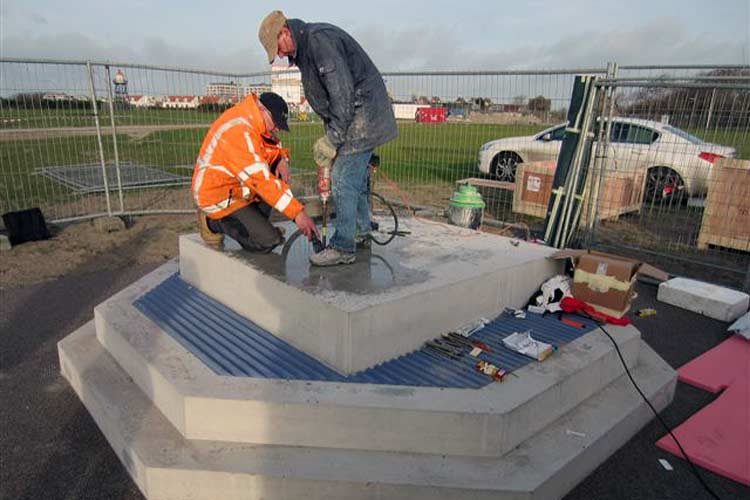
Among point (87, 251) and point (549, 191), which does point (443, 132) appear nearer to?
point (549, 191)

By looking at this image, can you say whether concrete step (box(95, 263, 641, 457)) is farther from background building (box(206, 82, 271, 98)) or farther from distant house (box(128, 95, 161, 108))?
background building (box(206, 82, 271, 98))

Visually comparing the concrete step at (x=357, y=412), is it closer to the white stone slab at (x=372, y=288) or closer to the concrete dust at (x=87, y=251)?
the white stone slab at (x=372, y=288)

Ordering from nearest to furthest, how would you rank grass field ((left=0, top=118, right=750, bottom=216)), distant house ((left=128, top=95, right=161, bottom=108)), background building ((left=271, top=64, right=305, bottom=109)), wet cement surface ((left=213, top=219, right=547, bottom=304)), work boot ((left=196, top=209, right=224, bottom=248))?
wet cement surface ((left=213, top=219, right=547, bottom=304)), work boot ((left=196, top=209, right=224, bottom=248)), grass field ((left=0, top=118, right=750, bottom=216)), distant house ((left=128, top=95, right=161, bottom=108)), background building ((left=271, top=64, right=305, bottom=109))

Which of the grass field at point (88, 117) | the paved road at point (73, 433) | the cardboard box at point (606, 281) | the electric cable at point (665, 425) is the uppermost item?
the grass field at point (88, 117)

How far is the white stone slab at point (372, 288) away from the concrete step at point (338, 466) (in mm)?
586

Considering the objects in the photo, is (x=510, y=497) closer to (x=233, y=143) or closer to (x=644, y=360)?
(x=644, y=360)

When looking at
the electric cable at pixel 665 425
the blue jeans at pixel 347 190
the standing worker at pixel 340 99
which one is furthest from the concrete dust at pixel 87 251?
the electric cable at pixel 665 425

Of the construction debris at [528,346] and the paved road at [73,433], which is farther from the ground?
the construction debris at [528,346]

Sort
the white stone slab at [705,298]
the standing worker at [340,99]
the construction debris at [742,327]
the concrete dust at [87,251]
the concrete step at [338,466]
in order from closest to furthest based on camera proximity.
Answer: the concrete step at [338,466] < the standing worker at [340,99] < the construction debris at [742,327] < the white stone slab at [705,298] < the concrete dust at [87,251]

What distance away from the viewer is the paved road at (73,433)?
9.17 ft

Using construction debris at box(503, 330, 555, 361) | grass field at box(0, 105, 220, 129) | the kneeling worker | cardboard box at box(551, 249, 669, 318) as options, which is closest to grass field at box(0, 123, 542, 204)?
grass field at box(0, 105, 220, 129)

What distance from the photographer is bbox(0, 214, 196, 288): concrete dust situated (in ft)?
19.7

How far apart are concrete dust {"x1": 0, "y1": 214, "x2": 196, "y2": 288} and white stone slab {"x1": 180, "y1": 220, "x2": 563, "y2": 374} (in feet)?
8.13

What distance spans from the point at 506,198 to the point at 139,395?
8450mm
